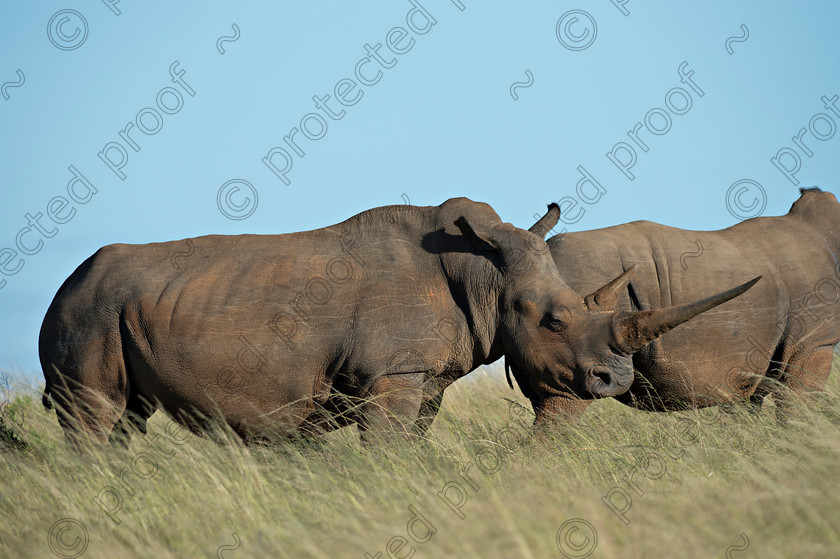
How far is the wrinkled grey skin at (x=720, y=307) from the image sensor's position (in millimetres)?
8047

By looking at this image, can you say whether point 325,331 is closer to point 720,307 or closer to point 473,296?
point 473,296

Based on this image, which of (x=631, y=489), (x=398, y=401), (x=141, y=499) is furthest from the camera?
(x=398, y=401)

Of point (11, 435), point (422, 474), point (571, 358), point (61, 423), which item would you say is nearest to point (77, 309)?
point (61, 423)

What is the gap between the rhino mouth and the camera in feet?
23.6

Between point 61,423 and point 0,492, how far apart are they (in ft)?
4.23

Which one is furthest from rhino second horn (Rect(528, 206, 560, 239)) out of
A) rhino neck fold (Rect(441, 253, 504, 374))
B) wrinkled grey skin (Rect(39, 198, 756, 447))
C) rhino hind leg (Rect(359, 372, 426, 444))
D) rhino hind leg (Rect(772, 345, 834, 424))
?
rhino hind leg (Rect(772, 345, 834, 424))

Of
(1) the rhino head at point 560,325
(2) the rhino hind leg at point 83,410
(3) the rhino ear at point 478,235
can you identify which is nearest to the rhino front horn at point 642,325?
(1) the rhino head at point 560,325

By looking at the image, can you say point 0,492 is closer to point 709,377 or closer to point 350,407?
point 350,407

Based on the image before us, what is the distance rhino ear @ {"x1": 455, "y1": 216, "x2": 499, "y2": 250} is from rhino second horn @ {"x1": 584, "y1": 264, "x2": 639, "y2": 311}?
816 millimetres

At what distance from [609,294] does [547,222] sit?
817mm

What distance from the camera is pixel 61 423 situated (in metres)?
7.47

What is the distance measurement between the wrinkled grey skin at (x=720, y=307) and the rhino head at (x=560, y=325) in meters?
0.65

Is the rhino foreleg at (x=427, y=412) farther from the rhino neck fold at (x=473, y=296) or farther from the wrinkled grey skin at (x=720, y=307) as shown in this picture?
the wrinkled grey skin at (x=720, y=307)

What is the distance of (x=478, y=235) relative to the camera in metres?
7.37
